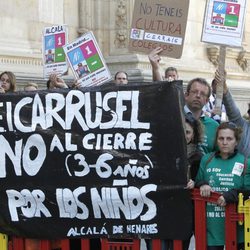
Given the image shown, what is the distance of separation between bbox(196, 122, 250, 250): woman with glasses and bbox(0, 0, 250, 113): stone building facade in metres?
6.91

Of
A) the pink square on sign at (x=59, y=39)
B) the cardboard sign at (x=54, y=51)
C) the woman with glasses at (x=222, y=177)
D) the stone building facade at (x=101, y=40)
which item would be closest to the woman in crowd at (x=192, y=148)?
the woman with glasses at (x=222, y=177)

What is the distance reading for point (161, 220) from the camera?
5562mm

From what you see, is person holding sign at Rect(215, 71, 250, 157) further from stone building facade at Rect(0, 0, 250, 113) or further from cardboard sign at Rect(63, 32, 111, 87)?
stone building facade at Rect(0, 0, 250, 113)

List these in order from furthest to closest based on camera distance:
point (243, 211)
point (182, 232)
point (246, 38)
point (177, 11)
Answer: point (246, 38), point (177, 11), point (182, 232), point (243, 211)

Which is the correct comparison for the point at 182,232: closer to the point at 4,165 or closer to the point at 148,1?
the point at 4,165

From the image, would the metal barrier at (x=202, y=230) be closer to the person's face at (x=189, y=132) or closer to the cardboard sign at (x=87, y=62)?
the person's face at (x=189, y=132)

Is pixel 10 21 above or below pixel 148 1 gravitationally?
below

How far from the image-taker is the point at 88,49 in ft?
26.2

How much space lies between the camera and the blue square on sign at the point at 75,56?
799cm

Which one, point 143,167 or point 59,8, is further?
point 59,8

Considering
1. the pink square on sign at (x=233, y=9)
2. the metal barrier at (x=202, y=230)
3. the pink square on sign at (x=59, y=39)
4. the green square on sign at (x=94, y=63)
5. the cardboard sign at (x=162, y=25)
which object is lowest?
the metal barrier at (x=202, y=230)

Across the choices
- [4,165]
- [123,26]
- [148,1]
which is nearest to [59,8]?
[123,26]

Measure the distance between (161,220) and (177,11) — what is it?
228 cm

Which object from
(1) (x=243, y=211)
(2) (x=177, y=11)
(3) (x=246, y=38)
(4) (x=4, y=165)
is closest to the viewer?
(1) (x=243, y=211)
